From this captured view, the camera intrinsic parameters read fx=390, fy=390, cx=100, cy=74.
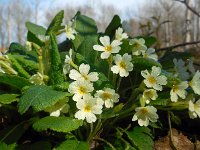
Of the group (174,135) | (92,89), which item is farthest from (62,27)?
(174,135)

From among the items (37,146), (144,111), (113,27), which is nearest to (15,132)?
(37,146)

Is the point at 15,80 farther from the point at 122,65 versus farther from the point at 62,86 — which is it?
the point at 122,65

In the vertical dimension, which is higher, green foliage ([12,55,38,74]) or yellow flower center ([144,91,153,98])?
green foliage ([12,55,38,74])

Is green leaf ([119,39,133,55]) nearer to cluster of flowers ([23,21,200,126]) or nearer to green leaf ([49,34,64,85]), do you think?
cluster of flowers ([23,21,200,126])

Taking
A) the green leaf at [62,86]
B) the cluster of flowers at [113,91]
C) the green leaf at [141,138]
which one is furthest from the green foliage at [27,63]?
the green leaf at [141,138]

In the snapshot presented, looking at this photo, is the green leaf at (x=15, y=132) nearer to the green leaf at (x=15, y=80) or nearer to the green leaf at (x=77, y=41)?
the green leaf at (x=15, y=80)

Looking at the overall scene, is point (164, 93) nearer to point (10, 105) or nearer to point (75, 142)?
point (75, 142)

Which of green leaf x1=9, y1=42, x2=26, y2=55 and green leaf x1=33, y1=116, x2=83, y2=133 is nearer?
green leaf x1=33, y1=116, x2=83, y2=133

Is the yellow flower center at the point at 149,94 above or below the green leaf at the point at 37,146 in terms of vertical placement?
above

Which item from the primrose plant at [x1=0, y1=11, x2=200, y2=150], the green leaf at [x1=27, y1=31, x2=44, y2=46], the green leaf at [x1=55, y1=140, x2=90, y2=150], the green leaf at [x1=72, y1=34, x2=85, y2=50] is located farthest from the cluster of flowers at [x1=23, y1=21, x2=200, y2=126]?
the green leaf at [x1=27, y1=31, x2=44, y2=46]
